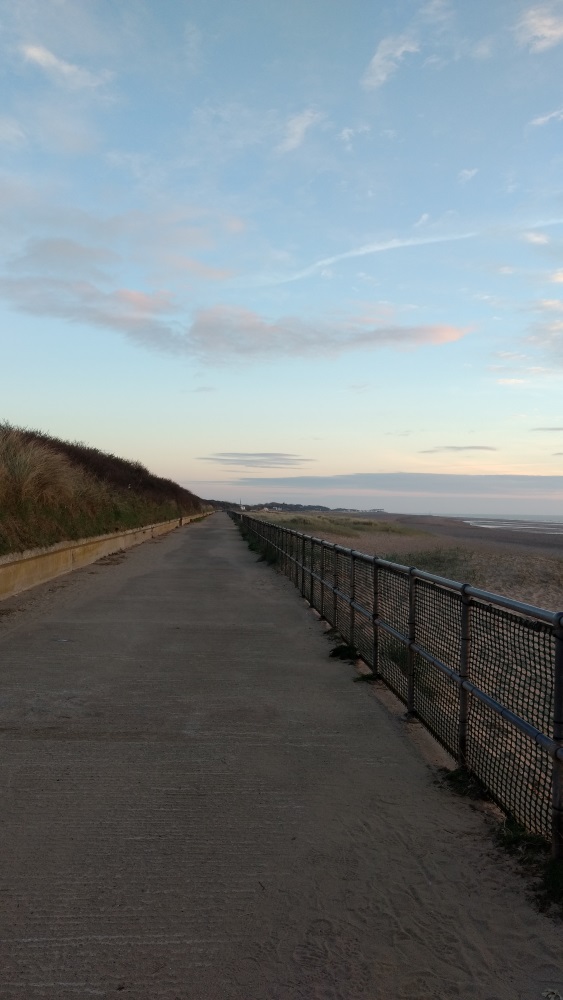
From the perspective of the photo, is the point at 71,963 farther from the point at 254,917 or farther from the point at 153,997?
the point at 254,917

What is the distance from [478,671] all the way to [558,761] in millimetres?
1382

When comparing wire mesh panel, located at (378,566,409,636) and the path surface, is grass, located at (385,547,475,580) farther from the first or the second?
the path surface

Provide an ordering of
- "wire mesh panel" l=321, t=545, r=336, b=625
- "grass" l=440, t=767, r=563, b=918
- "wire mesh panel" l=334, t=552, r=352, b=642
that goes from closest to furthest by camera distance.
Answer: "grass" l=440, t=767, r=563, b=918 → "wire mesh panel" l=334, t=552, r=352, b=642 → "wire mesh panel" l=321, t=545, r=336, b=625

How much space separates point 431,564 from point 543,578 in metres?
3.51

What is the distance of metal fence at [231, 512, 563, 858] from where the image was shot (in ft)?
13.0

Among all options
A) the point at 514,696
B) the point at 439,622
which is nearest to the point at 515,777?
the point at 514,696

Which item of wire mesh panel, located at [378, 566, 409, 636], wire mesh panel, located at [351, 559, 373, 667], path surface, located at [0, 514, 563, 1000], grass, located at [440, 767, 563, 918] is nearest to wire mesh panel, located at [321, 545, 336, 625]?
wire mesh panel, located at [351, 559, 373, 667]

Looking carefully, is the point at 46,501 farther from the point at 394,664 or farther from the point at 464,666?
the point at 464,666

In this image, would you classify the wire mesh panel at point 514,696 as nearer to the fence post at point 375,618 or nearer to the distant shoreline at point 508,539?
the fence post at point 375,618

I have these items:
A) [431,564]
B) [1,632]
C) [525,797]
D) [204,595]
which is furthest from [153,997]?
[431,564]

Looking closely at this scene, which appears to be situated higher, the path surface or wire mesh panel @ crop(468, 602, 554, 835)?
wire mesh panel @ crop(468, 602, 554, 835)

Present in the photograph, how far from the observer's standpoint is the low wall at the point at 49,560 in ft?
41.0

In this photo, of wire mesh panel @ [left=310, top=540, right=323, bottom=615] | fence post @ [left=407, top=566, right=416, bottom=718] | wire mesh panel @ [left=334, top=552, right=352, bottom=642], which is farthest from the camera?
wire mesh panel @ [left=310, top=540, right=323, bottom=615]

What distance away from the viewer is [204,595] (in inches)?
540
